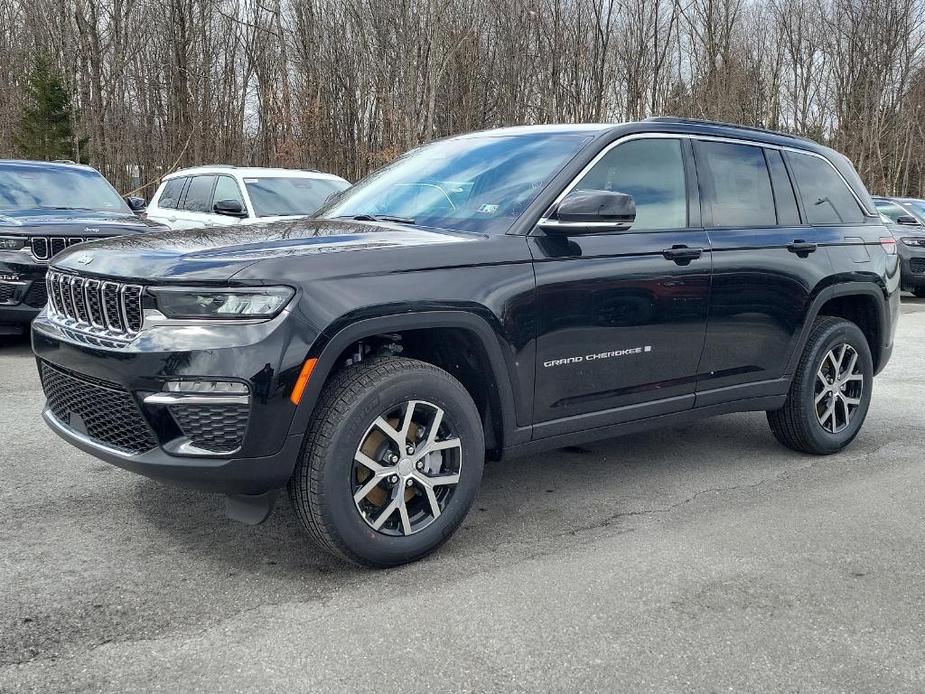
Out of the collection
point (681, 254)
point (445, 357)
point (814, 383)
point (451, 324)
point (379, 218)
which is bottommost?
point (814, 383)

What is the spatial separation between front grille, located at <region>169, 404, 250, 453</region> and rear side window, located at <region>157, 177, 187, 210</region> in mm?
9609

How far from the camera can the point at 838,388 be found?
5.51 m

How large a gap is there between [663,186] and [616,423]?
1.22 metres

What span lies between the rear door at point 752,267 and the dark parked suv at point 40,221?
5777mm

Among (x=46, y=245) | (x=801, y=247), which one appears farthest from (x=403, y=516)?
(x=46, y=245)

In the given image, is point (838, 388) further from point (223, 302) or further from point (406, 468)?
point (223, 302)

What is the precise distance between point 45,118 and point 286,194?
21.9 meters

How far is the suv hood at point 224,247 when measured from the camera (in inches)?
129

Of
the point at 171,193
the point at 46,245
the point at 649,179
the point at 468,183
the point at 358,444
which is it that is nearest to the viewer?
the point at 358,444

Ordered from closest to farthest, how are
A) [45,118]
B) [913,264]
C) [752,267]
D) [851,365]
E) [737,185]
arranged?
[752,267] < [737,185] < [851,365] < [913,264] < [45,118]

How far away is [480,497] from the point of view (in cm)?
459

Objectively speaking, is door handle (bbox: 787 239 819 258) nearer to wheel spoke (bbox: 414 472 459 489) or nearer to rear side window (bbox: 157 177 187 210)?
wheel spoke (bbox: 414 472 459 489)

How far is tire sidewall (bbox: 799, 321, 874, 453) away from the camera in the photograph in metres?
5.27

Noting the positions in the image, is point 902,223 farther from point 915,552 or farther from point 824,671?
point 824,671
